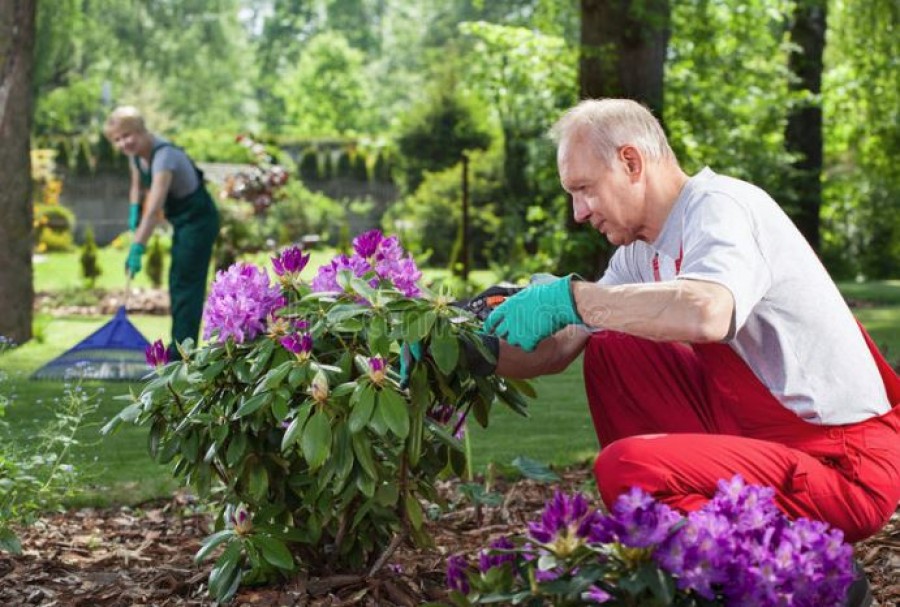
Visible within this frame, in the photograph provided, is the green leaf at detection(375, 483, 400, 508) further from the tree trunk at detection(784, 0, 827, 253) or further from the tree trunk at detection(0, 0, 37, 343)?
the tree trunk at detection(784, 0, 827, 253)

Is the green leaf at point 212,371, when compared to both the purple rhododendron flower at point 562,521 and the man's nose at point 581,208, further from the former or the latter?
the purple rhododendron flower at point 562,521

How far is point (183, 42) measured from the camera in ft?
167

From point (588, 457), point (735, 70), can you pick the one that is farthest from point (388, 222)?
point (588, 457)

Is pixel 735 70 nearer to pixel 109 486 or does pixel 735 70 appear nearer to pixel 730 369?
pixel 109 486

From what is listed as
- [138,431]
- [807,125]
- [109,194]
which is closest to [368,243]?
[138,431]

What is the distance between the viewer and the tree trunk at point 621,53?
11565 millimetres

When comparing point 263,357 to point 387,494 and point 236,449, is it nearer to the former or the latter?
point 236,449

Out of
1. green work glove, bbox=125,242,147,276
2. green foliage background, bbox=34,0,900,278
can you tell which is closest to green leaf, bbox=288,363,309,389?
green work glove, bbox=125,242,147,276

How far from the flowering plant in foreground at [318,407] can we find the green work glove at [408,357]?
0.02m

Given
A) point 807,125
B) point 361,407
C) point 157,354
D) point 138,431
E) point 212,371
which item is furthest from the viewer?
point 807,125

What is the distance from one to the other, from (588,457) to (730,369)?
2480 millimetres

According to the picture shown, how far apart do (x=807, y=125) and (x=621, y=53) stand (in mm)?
7272

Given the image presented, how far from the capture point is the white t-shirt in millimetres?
2881

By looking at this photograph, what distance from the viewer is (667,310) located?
2.66 m
